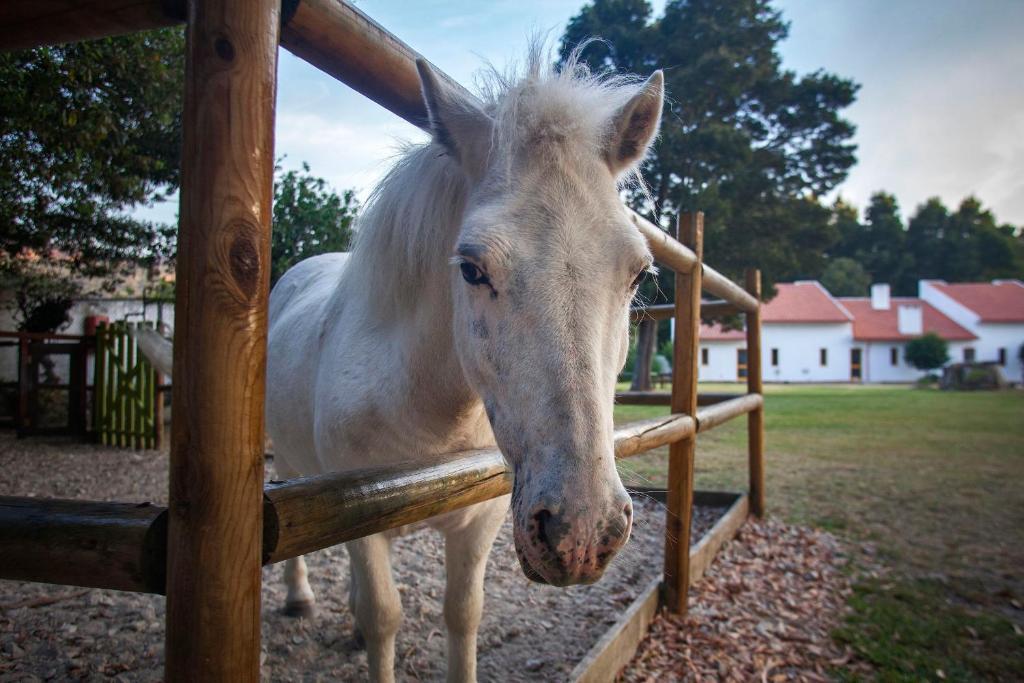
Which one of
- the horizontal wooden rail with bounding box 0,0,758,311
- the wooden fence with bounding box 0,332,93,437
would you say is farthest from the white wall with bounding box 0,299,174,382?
the horizontal wooden rail with bounding box 0,0,758,311

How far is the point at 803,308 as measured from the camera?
39.9m

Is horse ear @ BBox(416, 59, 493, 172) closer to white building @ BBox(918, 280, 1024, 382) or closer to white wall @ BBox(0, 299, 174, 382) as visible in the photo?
white wall @ BBox(0, 299, 174, 382)

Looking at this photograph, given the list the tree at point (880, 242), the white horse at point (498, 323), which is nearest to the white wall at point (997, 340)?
the tree at point (880, 242)

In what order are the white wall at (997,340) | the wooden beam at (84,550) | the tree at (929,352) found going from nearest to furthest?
the wooden beam at (84,550)
the tree at (929,352)
the white wall at (997,340)

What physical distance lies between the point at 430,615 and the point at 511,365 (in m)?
2.66

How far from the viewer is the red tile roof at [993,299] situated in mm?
38625

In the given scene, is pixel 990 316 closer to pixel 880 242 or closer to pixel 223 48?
pixel 880 242

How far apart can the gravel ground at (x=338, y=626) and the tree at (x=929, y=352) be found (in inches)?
1416

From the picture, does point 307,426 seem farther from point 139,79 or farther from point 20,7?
point 139,79

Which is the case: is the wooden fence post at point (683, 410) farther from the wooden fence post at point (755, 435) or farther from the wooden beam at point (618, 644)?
the wooden fence post at point (755, 435)

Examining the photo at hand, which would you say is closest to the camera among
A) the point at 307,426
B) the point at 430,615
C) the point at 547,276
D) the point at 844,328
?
the point at 547,276

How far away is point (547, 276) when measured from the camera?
1366 millimetres

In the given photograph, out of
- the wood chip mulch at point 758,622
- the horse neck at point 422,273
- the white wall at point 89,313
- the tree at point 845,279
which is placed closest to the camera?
the horse neck at point 422,273

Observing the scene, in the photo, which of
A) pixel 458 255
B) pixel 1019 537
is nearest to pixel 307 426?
pixel 458 255
